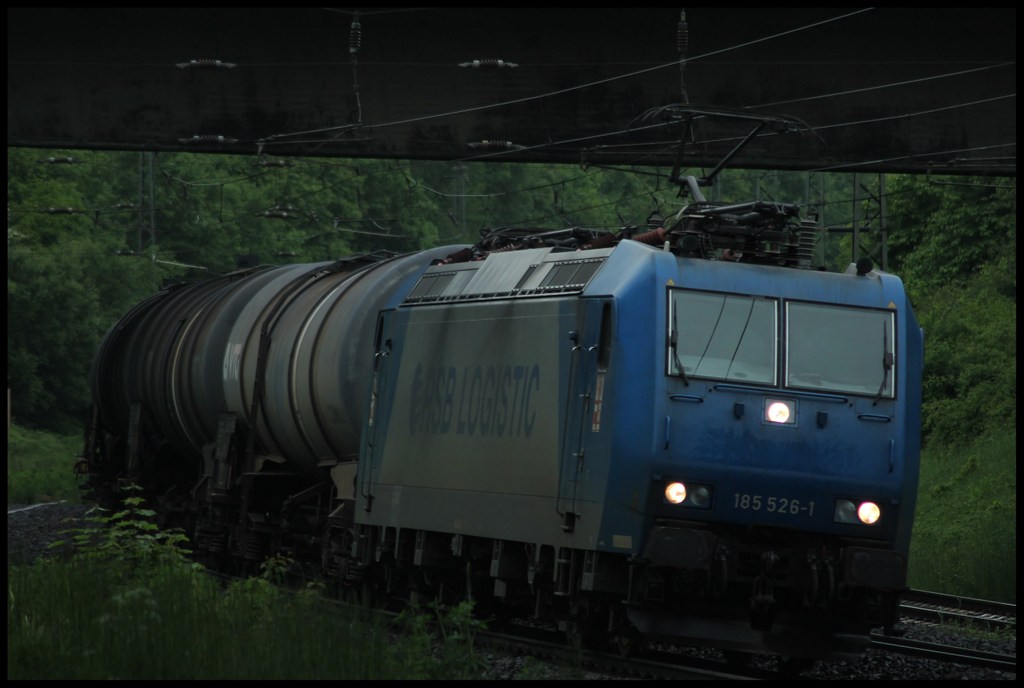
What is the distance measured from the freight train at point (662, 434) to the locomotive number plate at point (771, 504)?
1cm

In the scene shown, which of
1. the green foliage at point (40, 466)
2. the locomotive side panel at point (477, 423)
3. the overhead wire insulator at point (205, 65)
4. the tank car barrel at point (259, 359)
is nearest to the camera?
the locomotive side panel at point (477, 423)

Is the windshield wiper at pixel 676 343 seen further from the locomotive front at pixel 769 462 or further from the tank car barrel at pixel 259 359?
the tank car barrel at pixel 259 359

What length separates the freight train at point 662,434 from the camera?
12.2 m

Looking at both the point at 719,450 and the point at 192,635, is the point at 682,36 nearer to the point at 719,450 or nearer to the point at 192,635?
the point at 719,450

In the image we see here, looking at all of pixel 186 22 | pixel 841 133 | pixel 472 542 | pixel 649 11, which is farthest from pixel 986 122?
pixel 472 542

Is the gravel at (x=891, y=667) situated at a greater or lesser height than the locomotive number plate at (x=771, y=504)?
lesser

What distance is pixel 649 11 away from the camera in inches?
916

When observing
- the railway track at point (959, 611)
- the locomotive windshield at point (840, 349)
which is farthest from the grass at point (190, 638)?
the railway track at point (959, 611)

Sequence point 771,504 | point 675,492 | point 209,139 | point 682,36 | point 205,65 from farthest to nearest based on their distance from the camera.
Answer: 1. point 209,139
2. point 205,65
3. point 682,36
4. point 771,504
5. point 675,492

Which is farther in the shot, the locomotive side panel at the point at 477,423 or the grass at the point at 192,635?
the locomotive side panel at the point at 477,423

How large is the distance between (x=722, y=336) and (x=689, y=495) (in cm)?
124

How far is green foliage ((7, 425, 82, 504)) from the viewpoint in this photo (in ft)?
129

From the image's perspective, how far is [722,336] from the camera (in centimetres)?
1259

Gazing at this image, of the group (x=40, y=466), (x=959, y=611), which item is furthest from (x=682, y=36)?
(x=40, y=466)
